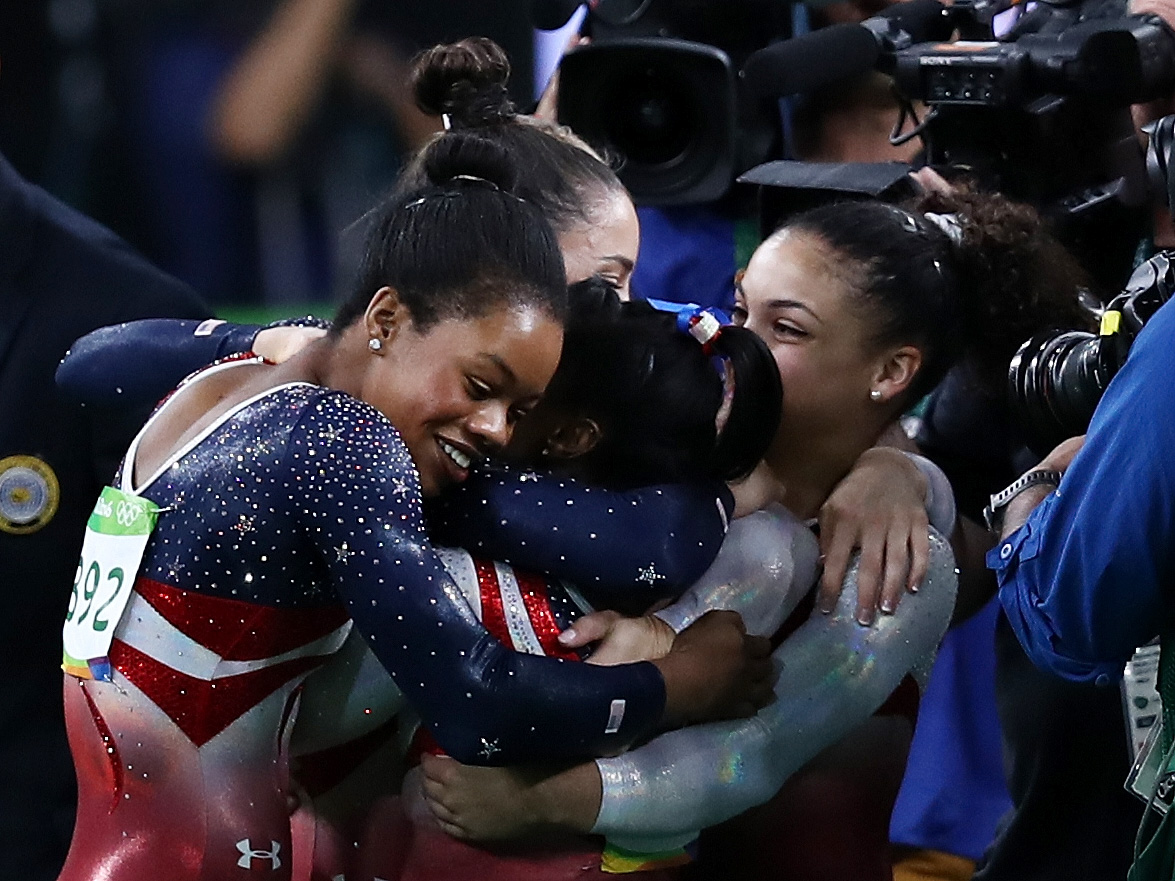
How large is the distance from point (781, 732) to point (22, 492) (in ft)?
3.46

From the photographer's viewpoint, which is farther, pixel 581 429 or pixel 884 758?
pixel 884 758

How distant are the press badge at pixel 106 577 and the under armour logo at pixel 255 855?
19 centimetres

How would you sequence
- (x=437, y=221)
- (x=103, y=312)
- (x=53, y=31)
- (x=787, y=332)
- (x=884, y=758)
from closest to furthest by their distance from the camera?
(x=437, y=221), (x=884, y=758), (x=787, y=332), (x=103, y=312), (x=53, y=31)

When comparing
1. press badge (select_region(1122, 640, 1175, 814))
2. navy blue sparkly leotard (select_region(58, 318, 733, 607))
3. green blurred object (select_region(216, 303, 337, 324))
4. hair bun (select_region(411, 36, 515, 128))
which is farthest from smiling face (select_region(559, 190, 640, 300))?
green blurred object (select_region(216, 303, 337, 324))

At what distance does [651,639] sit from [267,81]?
1814 mm

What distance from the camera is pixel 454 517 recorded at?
61.1 inches

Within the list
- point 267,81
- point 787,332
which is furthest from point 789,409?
point 267,81

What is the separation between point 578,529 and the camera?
152cm

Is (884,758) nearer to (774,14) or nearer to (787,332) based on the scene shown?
(787,332)

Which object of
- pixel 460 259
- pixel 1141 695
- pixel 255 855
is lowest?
pixel 1141 695

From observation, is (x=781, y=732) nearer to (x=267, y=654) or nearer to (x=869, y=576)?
(x=869, y=576)

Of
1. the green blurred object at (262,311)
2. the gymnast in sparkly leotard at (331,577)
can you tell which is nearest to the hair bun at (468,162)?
the gymnast in sparkly leotard at (331,577)

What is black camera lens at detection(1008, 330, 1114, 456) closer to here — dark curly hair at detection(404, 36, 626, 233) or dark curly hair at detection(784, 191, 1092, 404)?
dark curly hair at detection(784, 191, 1092, 404)

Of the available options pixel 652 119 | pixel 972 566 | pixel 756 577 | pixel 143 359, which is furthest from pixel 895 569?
pixel 652 119
